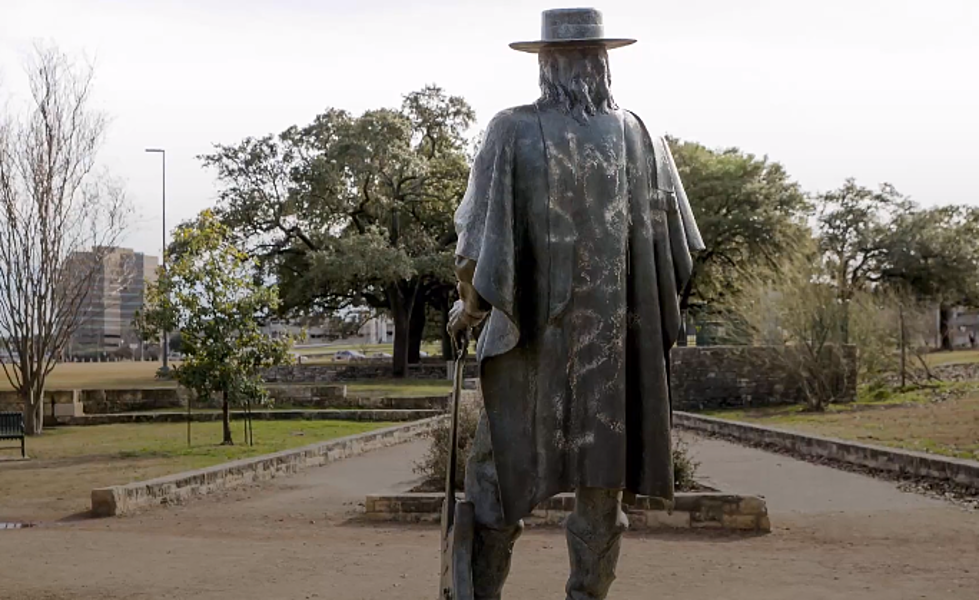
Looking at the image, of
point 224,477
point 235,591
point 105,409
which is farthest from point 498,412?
point 105,409

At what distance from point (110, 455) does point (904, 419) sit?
1436cm

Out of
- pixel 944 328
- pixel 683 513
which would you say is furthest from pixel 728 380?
pixel 944 328

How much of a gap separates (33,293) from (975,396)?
20.7 metres

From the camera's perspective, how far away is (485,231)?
4.11 meters

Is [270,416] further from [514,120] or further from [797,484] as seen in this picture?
[514,120]

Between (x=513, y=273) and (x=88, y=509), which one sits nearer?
(x=513, y=273)

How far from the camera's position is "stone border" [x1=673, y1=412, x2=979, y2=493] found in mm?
13516

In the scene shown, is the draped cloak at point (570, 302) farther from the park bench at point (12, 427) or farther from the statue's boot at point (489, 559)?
the park bench at point (12, 427)

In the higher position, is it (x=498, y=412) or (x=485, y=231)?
(x=485, y=231)

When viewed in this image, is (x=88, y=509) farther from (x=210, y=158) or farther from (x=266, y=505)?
(x=210, y=158)

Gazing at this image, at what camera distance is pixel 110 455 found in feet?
63.4

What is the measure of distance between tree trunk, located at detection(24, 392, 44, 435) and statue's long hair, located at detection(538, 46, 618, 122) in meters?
23.4

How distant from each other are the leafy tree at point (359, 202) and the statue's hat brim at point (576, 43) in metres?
36.7

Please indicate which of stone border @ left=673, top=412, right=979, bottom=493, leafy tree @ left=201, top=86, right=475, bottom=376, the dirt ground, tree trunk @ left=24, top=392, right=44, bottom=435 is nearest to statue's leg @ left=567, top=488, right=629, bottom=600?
the dirt ground
